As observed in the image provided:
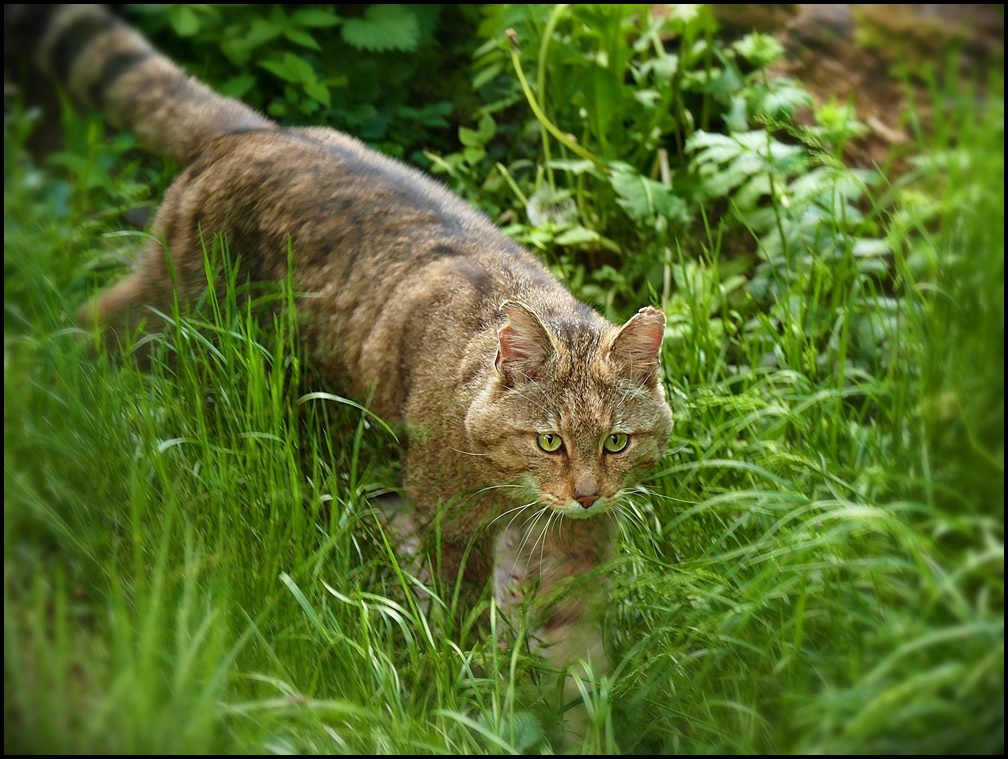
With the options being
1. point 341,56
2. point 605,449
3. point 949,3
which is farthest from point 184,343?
point 949,3

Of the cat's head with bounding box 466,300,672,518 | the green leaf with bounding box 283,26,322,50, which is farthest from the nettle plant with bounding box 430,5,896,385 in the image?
the cat's head with bounding box 466,300,672,518

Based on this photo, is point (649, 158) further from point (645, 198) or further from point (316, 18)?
point (316, 18)

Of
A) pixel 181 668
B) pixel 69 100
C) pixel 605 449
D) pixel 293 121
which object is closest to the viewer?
pixel 181 668

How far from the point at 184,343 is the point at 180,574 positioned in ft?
3.37

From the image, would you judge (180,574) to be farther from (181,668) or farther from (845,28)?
(845,28)

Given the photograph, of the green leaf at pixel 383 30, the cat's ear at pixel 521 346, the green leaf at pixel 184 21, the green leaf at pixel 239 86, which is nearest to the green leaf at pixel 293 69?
the green leaf at pixel 239 86

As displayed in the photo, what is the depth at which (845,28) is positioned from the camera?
17.6ft

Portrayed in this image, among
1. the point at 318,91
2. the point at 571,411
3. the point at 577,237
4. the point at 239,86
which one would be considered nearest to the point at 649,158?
the point at 577,237

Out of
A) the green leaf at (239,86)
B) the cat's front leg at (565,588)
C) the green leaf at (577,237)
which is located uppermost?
the green leaf at (239,86)

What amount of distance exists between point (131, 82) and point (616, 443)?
8.03ft

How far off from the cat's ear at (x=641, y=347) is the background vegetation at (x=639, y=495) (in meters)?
0.28

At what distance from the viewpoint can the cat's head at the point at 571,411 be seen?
3225 millimetres

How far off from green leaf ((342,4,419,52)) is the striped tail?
0.86 m

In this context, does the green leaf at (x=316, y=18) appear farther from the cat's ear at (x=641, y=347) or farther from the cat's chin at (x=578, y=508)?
the cat's chin at (x=578, y=508)
